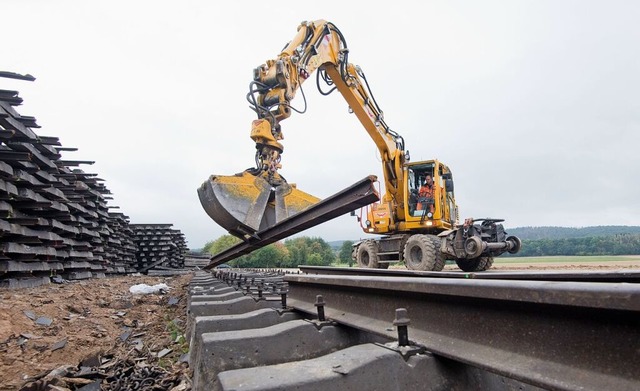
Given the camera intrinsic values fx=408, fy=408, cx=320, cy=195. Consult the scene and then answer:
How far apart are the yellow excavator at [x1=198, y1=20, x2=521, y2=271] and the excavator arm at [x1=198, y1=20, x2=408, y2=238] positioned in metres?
0.01

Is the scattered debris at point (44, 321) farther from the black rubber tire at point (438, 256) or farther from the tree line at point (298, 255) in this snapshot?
the tree line at point (298, 255)

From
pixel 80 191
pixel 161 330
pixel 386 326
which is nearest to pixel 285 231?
pixel 161 330

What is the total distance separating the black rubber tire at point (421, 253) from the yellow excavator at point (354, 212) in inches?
0.9

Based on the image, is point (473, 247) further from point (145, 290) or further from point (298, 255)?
point (298, 255)

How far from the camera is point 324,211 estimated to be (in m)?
4.66

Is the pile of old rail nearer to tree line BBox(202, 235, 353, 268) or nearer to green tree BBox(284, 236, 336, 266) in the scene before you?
green tree BBox(284, 236, 336, 266)

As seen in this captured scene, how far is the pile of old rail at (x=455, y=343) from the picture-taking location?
45.6 inches

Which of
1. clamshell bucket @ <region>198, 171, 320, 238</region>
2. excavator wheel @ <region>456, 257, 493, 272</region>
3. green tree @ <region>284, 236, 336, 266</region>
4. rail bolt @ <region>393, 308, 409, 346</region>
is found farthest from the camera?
green tree @ <region>284, 236, 336, 266</region>

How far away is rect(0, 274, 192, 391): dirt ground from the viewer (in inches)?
106

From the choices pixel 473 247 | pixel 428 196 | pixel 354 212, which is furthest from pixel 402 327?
pixel 428 196

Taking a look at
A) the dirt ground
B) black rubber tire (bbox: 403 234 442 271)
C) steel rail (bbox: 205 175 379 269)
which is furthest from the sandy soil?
black rubber tire (bbox: 403 234 442 271)

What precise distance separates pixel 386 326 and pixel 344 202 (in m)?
2.33

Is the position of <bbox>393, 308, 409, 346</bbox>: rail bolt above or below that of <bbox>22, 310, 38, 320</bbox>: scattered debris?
above

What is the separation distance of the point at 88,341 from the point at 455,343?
355 cm
